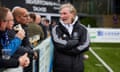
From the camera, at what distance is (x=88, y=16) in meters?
52.5

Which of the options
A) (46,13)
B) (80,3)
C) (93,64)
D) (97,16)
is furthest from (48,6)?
(80,3)

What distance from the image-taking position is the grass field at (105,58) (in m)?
17.5

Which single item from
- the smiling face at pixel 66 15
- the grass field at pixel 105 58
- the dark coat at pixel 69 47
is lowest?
the grass field at pixel 105 58

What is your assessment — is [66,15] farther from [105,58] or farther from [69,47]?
[105,58]

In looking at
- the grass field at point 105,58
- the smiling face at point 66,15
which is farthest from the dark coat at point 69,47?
the grass field at point 105,58

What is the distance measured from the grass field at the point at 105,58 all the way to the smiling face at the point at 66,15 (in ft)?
30.8

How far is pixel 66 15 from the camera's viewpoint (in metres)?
7.45

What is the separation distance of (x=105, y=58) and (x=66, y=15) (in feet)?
45.6

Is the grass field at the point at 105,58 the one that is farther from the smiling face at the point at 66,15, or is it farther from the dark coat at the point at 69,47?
the smiling face at the point at 66,15

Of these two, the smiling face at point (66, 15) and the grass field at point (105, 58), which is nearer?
the smiling face at point (66, 15)

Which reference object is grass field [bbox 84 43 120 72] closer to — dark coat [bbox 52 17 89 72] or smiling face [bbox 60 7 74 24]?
dark coat [bbox 52 17 89 72]

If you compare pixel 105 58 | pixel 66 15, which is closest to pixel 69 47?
pixel 66 15

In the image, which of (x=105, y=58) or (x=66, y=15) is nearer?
(x=66, y=15)

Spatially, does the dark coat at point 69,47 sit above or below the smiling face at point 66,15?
below
